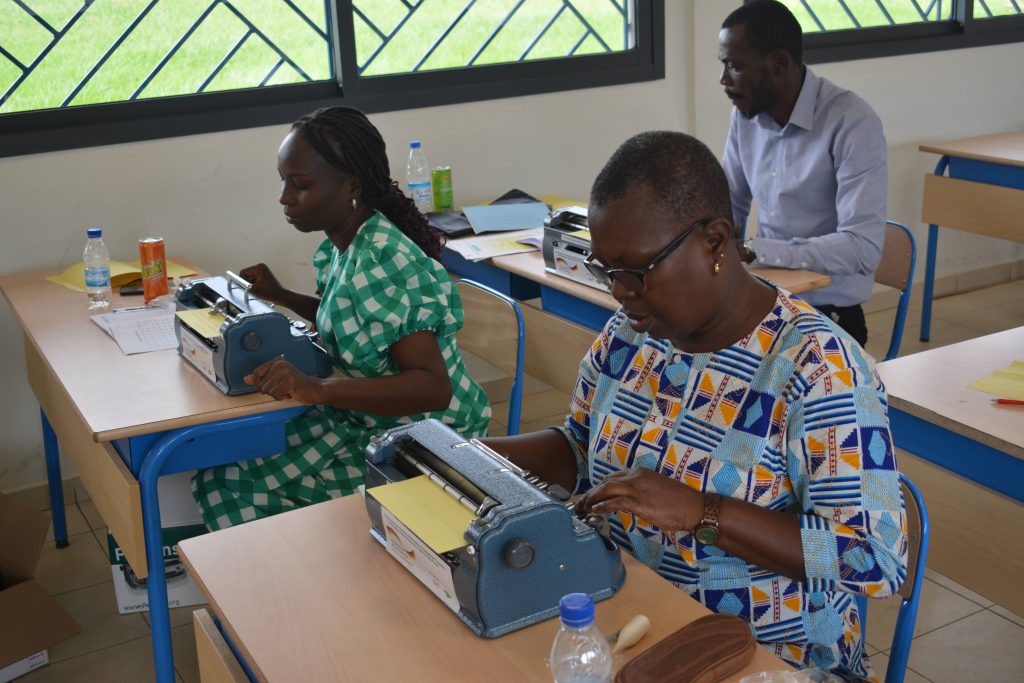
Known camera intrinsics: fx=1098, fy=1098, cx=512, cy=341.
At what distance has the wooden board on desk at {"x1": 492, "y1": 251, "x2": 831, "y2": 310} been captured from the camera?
111 inches

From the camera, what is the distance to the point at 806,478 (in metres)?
1.42

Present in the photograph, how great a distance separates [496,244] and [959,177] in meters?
2.37

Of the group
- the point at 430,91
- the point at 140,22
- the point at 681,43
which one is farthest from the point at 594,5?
the point at 140,22

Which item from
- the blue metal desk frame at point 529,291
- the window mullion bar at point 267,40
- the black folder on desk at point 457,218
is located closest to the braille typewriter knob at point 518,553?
the blue metal desk frame at point 529,291

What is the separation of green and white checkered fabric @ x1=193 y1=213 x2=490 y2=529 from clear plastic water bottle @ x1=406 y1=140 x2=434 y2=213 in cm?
124

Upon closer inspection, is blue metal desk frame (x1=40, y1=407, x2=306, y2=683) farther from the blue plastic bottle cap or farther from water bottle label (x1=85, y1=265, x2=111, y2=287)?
the blue plastic bottle cap

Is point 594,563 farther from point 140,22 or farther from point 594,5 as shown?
point 594,5

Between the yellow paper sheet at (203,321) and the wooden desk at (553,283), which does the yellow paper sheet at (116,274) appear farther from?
the wooden desk at (553,283)

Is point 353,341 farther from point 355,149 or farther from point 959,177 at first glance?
point 959,177

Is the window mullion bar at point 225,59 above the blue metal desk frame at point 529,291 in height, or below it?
above

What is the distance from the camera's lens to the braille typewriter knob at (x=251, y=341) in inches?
87.4

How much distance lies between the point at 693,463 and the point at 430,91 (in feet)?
8.67

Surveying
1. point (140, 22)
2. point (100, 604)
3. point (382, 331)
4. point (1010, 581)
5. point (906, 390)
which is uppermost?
point (140, 22)

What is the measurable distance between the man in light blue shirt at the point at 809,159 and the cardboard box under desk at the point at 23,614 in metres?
1.93
